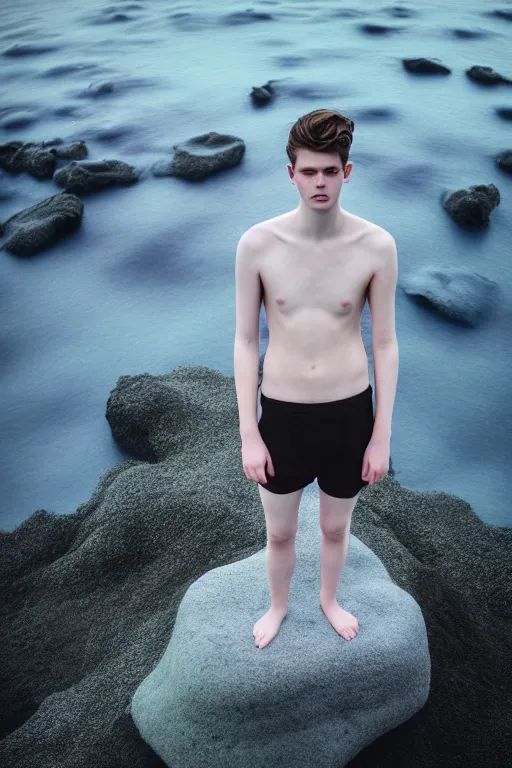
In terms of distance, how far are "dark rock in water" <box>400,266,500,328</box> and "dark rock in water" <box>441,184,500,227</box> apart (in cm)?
88

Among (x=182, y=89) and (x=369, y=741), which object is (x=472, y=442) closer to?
(x=369, y=741)

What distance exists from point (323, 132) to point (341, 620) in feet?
5.43

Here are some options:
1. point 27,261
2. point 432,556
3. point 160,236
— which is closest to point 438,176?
point 160,236

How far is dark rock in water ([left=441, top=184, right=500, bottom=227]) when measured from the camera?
242 inches

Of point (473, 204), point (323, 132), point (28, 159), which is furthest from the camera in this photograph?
point (28, 159)

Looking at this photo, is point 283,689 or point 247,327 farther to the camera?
point 283,689

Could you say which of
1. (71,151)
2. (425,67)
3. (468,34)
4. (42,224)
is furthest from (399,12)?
(42,224)

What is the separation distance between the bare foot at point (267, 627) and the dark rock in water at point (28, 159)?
6525 millimetres

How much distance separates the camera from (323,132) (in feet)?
5.02

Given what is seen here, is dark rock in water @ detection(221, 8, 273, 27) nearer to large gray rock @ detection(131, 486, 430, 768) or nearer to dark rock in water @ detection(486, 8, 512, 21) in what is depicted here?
dark rock in water @ detection(486, 8, 512, 21)

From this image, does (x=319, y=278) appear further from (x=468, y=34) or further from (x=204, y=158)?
(x=468, y=34)

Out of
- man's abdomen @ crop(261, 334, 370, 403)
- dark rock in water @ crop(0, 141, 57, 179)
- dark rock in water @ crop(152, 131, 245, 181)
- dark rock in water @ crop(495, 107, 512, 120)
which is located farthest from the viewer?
dark rock in water @ crop(495, 107, 512, 120)

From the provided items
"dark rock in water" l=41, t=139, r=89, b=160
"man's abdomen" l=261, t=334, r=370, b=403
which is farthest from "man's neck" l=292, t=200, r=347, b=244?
"dark rock in water" l=41, t=139, r=89, b=160

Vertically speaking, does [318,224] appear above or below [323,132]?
below
